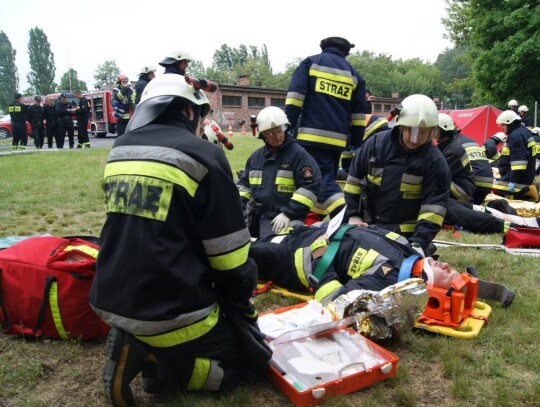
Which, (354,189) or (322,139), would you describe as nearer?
(354,189)

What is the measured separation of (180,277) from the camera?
6.68ft

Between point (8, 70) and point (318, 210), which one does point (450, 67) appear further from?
point (318, 210)

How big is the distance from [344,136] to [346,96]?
0.43 metres

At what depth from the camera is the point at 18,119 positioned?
593 inches

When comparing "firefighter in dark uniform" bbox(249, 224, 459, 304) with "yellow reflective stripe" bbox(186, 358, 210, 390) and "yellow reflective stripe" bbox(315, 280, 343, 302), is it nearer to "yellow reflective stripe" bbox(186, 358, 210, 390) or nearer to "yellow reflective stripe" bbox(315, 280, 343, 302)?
"yellow reflective stripe" bbox(315, 280, 343, 302)

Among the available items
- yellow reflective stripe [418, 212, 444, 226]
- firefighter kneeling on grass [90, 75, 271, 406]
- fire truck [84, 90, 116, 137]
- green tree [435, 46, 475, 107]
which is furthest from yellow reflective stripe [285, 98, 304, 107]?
green tree [435, 46, 475, 107]

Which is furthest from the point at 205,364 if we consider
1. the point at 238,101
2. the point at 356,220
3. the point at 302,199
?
the point at 238,101

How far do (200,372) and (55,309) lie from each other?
111cm

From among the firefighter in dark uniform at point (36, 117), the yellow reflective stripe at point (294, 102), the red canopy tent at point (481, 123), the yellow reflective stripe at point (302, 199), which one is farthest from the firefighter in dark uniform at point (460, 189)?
the firefighter in dark uniform at point (36, 117)

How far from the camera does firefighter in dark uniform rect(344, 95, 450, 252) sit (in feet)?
12.6

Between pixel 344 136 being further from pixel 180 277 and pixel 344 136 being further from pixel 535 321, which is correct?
pixel 180 277

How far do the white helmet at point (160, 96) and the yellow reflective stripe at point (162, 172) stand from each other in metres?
0.25

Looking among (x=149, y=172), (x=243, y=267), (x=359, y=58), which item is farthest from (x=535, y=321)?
(x=359, y=58)

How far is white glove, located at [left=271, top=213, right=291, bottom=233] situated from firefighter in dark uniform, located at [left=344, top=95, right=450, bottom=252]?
0.62m
